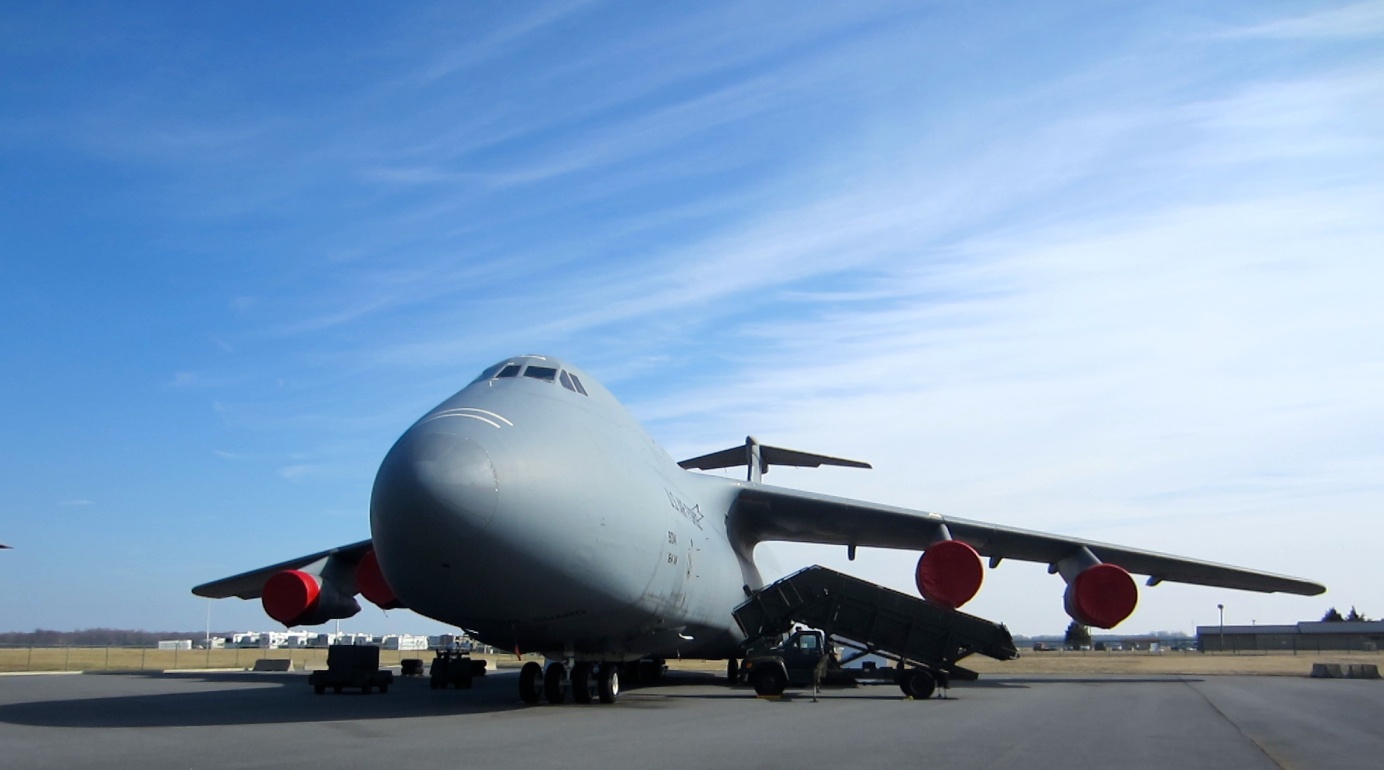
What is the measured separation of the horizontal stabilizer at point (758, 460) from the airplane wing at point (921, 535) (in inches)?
168

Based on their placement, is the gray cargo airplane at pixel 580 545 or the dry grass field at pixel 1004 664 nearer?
the gray cargo airplane at pixel 580 545

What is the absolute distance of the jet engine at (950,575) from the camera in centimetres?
1717

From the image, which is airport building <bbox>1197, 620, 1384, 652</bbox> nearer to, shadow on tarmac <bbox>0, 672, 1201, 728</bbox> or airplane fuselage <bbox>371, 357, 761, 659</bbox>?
shadow on tarmac <bbox>0, 672, 1201, 728</bbox>

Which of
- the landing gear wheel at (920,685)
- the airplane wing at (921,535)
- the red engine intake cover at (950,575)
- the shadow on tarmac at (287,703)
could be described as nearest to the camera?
the shadow on tarmac at (287,703)

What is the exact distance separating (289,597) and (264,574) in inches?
217

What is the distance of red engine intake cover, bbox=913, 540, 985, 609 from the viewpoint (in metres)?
17.2

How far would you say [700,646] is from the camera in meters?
18.3

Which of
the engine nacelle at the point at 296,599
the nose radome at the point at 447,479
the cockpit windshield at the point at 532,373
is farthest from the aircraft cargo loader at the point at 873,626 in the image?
the nose radome at the point at 447,479

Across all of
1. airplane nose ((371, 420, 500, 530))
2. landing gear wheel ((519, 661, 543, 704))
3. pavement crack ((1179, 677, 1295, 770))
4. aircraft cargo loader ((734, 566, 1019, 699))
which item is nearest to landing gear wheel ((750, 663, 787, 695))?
aircraft cargo loader ((734, 566, 1019, 699))

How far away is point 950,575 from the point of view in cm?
1730

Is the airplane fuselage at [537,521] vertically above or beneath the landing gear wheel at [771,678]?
above

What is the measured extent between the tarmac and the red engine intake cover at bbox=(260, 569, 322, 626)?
1286 mm

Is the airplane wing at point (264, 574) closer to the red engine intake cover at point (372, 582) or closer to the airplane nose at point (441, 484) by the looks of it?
the red engine intake cover at point (372, 582)

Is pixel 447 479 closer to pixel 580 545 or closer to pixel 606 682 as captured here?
pixel 580 545
